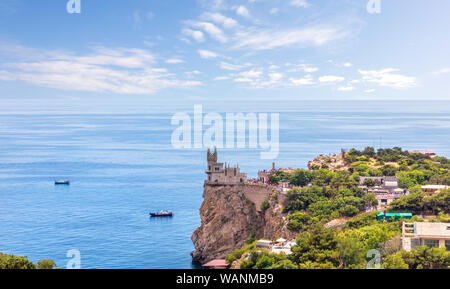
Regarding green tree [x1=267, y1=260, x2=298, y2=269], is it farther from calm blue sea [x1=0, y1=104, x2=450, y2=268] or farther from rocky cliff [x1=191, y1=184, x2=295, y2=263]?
calm blue sea [x1=0, y1=104, x2=450, y2=268]

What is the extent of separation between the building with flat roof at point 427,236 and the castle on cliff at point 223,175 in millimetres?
19388

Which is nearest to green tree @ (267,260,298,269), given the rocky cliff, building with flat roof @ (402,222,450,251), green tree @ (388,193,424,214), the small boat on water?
building with flat roof @ (402,222,450,251)

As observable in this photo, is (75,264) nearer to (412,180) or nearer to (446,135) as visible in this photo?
(412,180)

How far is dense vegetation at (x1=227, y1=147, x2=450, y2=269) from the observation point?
77.6 ft

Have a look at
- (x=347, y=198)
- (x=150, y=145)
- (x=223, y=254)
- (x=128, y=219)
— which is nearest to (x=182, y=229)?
(x=128, y=219)

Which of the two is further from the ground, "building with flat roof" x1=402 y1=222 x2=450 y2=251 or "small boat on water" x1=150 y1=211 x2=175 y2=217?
"building with flat roof" x1=402 y1=222 x2=450 y2=251

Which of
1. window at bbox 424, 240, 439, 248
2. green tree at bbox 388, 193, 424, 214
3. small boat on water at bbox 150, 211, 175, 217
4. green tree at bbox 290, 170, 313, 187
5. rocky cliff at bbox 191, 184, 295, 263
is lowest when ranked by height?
small boat on water at bbox 150, 211, 175, 217

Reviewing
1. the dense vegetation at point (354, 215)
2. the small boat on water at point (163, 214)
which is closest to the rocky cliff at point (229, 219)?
the dense vegetation at point (354, 215)

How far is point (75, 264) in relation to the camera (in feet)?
136

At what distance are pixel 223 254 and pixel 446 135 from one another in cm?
10221

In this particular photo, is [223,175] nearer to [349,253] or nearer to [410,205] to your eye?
[410,205]

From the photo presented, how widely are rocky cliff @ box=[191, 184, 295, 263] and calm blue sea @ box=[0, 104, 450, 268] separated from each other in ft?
9.03

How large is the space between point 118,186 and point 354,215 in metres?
51.4

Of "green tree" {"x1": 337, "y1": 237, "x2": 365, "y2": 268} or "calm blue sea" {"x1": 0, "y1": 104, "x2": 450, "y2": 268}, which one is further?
"calm blue sea" {"x1": 0, "y1": 104, "x2": 450, "y2": 268}
